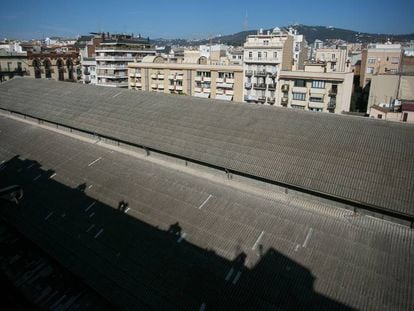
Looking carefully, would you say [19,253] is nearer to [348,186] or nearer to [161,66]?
[348,186]

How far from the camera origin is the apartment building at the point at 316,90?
47781mm

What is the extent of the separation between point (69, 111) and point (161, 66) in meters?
32.3

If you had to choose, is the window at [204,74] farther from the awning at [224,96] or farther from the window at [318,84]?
the window at [318,84]

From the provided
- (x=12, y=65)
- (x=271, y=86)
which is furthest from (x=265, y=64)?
(x=12, y=65)

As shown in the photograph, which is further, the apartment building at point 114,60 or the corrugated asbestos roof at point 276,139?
the apartment building at point 114,60

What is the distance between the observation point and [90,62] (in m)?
80.8

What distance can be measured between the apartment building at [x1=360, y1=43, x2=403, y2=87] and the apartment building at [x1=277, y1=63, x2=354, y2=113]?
21828mm

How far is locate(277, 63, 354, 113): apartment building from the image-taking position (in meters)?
47.8

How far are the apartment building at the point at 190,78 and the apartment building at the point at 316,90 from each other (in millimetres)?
8207

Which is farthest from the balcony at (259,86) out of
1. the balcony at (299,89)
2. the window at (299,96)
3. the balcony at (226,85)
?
the window at (299,96)

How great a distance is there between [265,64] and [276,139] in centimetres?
3308

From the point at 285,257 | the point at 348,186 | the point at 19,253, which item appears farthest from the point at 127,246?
the point at 348,186

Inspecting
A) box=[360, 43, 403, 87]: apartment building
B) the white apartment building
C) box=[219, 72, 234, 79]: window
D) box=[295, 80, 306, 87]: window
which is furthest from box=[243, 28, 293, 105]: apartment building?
box=[360, 43, 403, 87]: apartment building

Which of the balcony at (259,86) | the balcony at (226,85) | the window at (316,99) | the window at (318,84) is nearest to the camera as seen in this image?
the window at (318,84)
